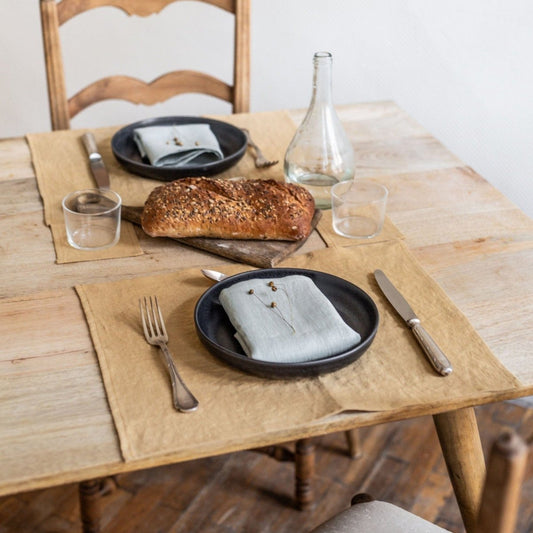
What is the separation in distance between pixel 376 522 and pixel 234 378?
33 centimetres

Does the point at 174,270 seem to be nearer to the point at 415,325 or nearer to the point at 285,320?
the point at 285,320

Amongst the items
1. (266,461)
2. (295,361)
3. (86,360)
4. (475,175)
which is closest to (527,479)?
(266,461)

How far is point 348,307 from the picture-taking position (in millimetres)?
1047

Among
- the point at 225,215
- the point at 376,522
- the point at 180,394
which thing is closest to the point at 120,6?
the point at 225,215

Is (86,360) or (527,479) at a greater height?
(86,360)

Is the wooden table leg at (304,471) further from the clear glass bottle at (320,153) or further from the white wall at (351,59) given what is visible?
the white wall at (351,59)

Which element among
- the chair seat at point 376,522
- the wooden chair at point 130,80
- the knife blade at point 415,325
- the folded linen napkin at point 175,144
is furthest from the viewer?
the wooden chair at point 130,80

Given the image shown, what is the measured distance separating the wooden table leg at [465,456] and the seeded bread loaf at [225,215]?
14.6 inches

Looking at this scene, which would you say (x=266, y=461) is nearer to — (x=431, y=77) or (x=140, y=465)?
(x=140, y=465)

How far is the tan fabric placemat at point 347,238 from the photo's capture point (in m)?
1.24

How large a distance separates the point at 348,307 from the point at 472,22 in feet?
5.43

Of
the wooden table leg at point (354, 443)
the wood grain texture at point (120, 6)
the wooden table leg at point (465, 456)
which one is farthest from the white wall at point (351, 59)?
the wooden table leg at point (465, 456)

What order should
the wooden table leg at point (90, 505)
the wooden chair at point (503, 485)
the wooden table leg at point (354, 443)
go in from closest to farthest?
the wooden chair at point (503, 485) → the wooden table leg at point (90, 505) → the wooden table leg at point (354, 443)

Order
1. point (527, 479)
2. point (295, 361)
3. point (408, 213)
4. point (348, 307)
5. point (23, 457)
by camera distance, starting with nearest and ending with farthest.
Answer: point (23, 457) < point (295, 361) < point (348, 307) < point (408, 213) < point (527, 479)
